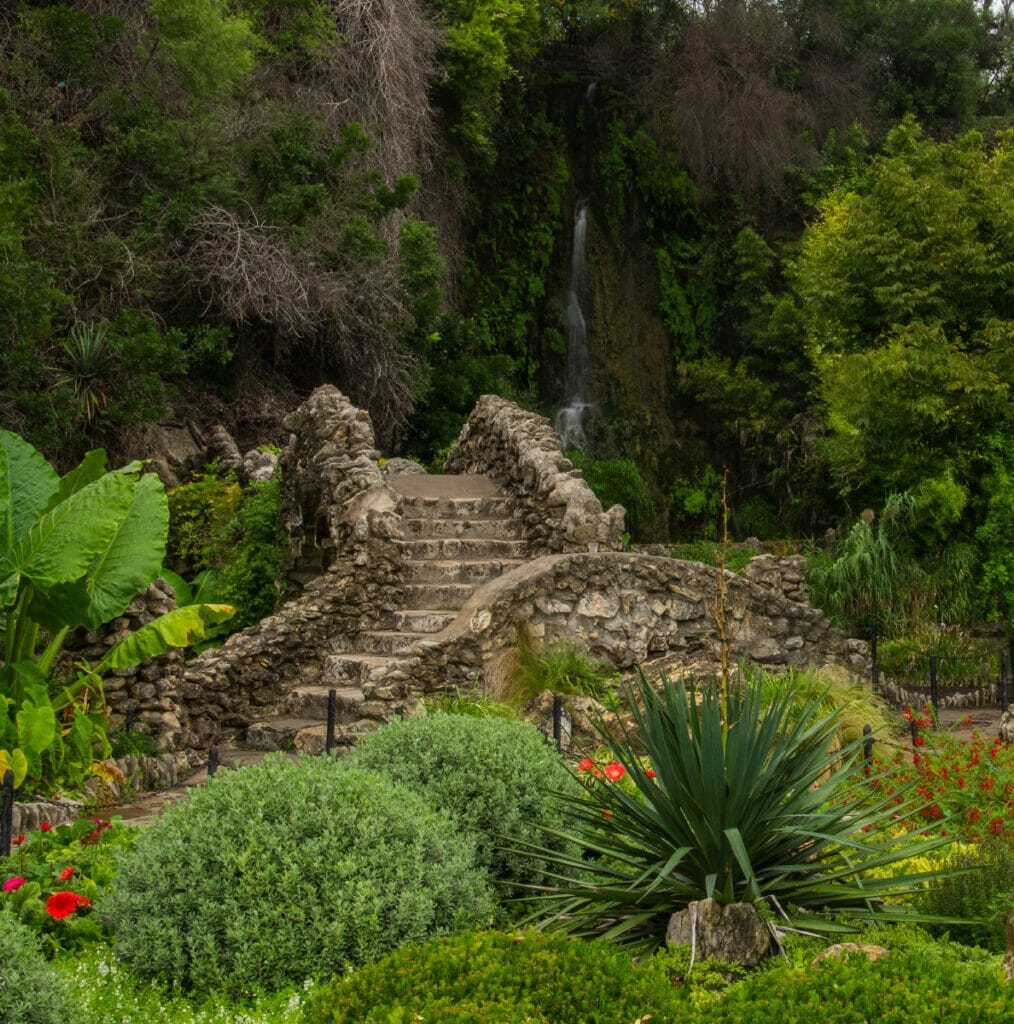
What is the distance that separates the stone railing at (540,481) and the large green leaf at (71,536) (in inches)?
224

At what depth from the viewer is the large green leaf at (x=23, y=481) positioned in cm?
916

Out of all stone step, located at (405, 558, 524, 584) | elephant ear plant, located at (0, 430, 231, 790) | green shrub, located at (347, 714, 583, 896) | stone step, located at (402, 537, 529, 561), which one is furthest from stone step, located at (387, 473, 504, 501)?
green shrub, located at (347, 714, 583, 896)

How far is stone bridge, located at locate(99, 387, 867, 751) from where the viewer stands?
10.6 meters

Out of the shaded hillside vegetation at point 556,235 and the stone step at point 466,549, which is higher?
the shaded hillside vegetation at point 556,235

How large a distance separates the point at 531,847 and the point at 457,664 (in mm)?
4716

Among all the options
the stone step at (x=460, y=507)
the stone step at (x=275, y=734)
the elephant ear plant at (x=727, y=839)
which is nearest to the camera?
the elephant ear plant at (x=727, y=839)

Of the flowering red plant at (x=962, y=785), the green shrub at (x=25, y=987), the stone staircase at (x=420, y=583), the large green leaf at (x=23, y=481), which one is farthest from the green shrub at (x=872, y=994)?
the large green leaf at (x=23, y=481)

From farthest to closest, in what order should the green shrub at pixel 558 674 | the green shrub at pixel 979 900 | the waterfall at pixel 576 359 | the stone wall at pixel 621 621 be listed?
1. the waterfall at pixel 576 359
2. the stone wall at pixel 621 621
3. the green shrub at pixel 558 674
4. the green shrub at pixel 979 900

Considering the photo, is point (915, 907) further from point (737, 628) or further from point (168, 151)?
point (168, 151)

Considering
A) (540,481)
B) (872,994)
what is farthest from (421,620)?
(872,994)

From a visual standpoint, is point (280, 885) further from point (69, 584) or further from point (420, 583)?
point (420, 583)

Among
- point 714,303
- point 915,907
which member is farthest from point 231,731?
point 714,303

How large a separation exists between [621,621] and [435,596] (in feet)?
9.04

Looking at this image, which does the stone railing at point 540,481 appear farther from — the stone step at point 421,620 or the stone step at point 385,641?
the stone step at point 385,641
